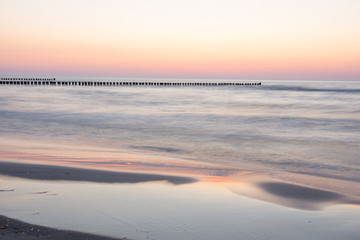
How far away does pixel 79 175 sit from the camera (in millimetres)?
6977

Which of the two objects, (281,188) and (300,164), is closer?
(281,188)

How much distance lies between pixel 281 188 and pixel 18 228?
4.36 metres

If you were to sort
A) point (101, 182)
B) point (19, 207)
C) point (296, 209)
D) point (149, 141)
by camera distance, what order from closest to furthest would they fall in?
point (19, 207) → point (296, 209) → point (101, 182) → point (149, 141)

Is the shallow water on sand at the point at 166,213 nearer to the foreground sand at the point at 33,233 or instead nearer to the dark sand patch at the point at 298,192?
the foreground sand at the point at 33,233

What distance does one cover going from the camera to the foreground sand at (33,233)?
3912mm

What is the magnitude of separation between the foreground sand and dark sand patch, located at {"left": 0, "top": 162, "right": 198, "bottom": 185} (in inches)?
95.8

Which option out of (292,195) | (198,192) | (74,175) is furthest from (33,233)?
(292,195)

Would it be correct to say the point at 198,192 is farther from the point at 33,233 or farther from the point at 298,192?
the point at 33,233

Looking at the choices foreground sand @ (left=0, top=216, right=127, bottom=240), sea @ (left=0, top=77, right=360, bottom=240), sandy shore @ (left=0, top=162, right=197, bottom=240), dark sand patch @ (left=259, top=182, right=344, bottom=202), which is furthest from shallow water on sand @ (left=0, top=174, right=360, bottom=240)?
dark sand patch @ (left=259, top=182, right=344, bottom=202)

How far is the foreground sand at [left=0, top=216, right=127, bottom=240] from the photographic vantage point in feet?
12.8

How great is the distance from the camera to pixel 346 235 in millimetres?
4355

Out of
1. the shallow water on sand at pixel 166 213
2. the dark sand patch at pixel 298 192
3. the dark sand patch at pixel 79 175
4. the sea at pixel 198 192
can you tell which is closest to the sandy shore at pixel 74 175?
the dark sand patch at pixel 79 175

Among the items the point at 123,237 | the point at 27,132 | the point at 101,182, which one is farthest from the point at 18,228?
the point at 27,132

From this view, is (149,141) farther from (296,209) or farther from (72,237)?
(72,237)
